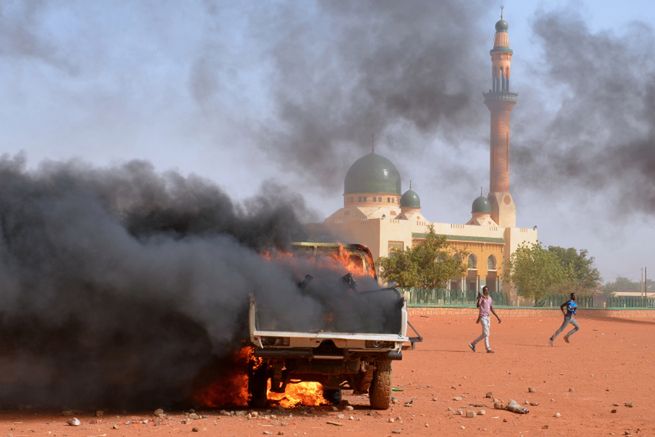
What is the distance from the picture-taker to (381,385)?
475 inches

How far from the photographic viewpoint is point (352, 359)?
1159cm

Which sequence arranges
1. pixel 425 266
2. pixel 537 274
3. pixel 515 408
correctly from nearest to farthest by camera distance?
pixel 515 408 < pixel 425 266 < pixel 537 274

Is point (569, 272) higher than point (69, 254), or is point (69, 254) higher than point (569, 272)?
point (569, 272)

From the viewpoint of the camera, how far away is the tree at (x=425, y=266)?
71.3 meters

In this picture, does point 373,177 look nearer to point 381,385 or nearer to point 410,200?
point 410,200

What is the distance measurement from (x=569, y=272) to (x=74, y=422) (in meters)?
86.6

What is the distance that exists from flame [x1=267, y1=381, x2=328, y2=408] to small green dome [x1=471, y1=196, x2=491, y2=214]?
300ft

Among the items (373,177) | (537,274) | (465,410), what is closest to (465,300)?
(537,274)

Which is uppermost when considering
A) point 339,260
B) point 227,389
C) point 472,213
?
point 472,213

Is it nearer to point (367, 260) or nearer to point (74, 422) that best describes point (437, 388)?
point (367, 260)

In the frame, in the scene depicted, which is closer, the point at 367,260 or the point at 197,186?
the point at 197,186

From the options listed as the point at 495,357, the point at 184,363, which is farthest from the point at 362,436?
the point at 495,357

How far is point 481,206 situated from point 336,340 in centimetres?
9347

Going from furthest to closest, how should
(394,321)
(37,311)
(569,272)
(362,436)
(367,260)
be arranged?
(569,272) → (367,260) → (394,321) → (37,311) → (362,436)
